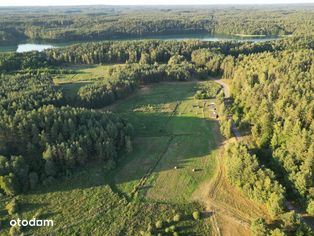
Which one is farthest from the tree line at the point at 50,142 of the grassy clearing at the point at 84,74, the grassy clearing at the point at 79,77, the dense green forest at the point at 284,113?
the grassy clearing at the point at 84,74

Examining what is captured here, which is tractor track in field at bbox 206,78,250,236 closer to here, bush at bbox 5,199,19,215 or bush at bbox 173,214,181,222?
bush at bbox 173,214,181,222

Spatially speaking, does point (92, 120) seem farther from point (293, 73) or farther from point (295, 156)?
point (293, 73)

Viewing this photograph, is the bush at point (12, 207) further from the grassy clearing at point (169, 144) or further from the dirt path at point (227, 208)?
the dirt path at point (227, 208)

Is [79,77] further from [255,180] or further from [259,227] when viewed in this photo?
[259,227]

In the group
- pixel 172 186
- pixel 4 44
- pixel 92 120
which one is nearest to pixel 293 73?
pixel 172 186

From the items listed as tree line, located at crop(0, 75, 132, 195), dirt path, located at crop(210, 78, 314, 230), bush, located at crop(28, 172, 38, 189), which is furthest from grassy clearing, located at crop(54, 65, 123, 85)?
bush, located at crop(28, 172, 38, 189)
